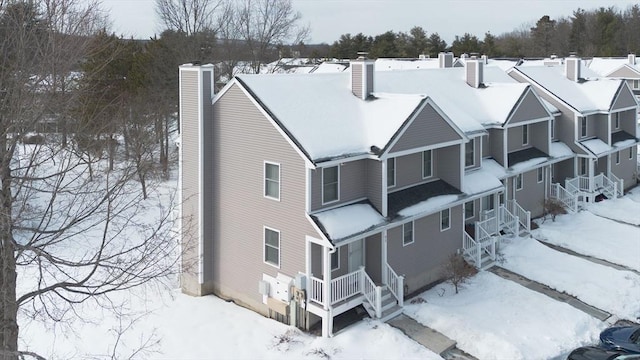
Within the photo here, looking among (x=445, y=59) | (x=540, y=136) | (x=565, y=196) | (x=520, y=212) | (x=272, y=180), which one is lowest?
(x=520, y=212)

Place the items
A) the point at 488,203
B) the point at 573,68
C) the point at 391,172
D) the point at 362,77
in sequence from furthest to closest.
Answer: the point at 573,68
the point at 488,203
the point at 362,77
the point at 391,172

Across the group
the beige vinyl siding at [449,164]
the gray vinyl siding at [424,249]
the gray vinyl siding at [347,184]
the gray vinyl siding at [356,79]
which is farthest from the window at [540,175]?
the gray vinyl siding at [347,184]

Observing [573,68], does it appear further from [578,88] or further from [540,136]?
[540,136]

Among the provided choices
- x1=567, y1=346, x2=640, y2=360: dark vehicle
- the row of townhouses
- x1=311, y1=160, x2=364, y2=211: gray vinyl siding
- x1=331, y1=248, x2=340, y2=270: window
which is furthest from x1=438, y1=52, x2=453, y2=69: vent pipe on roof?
x1=567, y1=346, x2=640, y2=360: dark vehicle

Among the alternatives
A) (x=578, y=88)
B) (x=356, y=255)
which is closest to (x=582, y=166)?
(x=578, y=88)

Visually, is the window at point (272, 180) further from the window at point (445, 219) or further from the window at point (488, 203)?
the window at point (488, 203)

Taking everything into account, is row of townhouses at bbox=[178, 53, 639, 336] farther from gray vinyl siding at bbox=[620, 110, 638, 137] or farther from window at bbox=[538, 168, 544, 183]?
gray vinyl siding at bbox=[620, 110, 638, 137]

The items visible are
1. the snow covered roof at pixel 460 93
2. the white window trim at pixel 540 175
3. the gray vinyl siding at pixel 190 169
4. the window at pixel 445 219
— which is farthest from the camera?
the white window trim at pixel 540 175

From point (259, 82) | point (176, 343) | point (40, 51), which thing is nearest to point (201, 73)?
point (259, 82)
